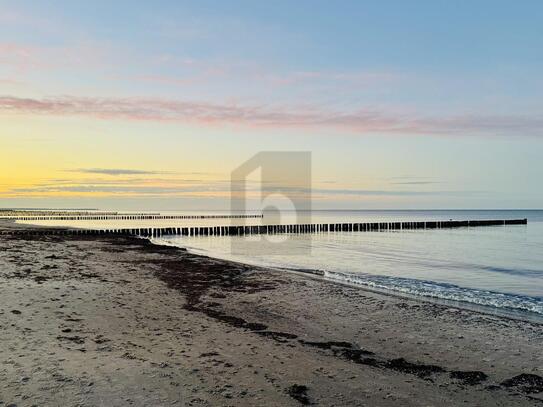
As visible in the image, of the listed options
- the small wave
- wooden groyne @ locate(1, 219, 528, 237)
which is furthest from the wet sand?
wooden groyne @ locate(1, 219, 528, 237)

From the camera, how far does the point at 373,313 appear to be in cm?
1127

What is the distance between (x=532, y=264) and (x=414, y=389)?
2627 cm

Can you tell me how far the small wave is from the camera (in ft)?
43.1

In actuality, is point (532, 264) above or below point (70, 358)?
below

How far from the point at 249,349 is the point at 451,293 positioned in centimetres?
998

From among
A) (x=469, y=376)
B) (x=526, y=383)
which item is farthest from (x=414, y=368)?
(x=526, y=383)

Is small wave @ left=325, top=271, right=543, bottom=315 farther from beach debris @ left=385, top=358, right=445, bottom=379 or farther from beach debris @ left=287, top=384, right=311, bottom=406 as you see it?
beach debris @ left=287, top=384, right=311, bottom=406

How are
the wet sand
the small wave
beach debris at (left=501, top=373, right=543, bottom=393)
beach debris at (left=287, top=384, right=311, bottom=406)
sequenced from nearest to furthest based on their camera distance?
beach debris at (left=287, top=384, right=311, bottom=406) → the wet sand → beach debris at (left=501, top=373, right=543, bottom=393) → the small wave

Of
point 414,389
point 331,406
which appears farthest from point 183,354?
point 414,389

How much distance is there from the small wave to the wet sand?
180 centimetres

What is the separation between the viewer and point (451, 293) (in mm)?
15125

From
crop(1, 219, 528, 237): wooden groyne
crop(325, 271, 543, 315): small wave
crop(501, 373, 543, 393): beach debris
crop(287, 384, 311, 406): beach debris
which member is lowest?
crop(1, 219, 528, 237): wooden groyne

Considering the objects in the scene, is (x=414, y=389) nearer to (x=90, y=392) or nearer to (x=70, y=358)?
(x=90, y=392)

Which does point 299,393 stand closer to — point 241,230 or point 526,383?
point 526,383
